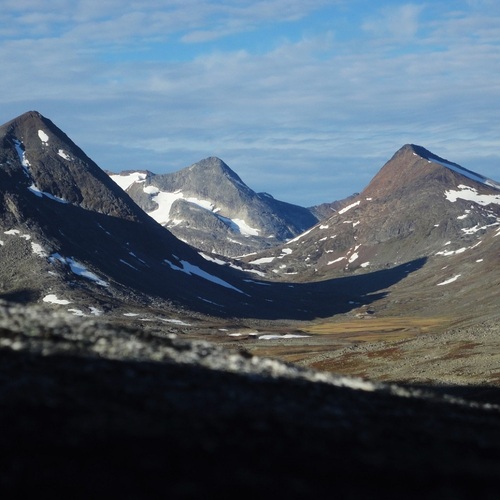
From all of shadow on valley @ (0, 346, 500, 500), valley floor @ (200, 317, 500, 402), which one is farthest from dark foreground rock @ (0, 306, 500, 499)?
valley floor @ (200, 317, 500, 402)

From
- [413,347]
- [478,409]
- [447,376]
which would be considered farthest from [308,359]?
[478,409]

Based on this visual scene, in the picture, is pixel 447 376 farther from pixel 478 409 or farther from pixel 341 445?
pixel 341 445

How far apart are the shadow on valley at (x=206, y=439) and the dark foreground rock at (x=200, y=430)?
45 mm

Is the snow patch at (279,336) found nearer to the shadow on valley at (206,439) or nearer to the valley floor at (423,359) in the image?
the valley floor at (423,359)

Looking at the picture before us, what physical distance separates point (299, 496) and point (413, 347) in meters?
101

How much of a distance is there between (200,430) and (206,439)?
0.71 m

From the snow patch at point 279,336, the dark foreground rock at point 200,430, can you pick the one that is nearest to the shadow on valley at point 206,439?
the dark foreground rock at point 200,430

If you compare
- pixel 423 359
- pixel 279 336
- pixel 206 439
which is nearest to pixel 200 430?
pixel 206 439

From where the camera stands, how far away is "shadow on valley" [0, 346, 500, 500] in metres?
19.3

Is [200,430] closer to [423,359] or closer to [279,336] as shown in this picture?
[423,359]

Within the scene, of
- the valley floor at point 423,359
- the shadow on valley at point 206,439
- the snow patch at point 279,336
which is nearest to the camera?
the shadow on valley at point 206,439

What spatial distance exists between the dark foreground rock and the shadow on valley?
5 cm

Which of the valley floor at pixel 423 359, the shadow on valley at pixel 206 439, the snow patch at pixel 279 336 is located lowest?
the snow patch at pixel 279 336

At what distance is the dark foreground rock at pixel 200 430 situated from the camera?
19.4 meters
